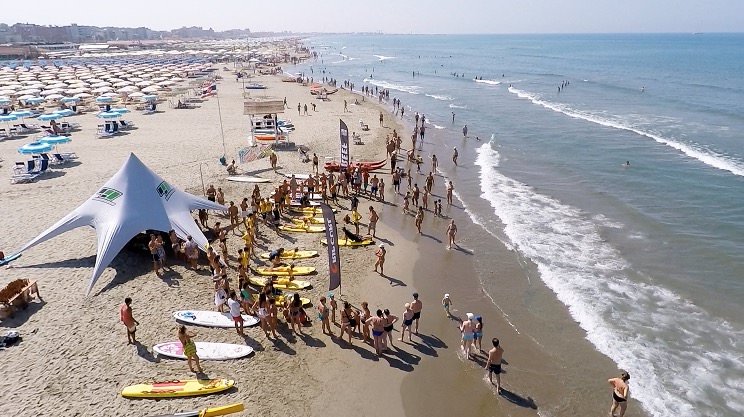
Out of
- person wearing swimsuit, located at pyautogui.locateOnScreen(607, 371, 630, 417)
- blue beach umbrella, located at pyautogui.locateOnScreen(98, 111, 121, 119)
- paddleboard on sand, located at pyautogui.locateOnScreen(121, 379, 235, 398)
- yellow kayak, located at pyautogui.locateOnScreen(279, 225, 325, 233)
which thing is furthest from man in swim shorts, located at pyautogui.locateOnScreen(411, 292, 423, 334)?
blue beach umbrella, located at pyautogui.locateOnScreen(98, 111, 121, 119)

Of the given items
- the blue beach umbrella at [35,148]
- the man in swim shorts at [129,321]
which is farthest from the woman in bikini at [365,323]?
the blue beach umbrella at [35,148]

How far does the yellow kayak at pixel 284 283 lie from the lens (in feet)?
43.1

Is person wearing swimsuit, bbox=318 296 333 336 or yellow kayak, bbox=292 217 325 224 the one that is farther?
yellow kayak, bbox=292 217 325 224

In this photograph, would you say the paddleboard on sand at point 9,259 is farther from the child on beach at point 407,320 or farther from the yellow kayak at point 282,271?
the child on beach at point 407,320

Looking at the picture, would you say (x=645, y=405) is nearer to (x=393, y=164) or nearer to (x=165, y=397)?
(x=165, y=397)

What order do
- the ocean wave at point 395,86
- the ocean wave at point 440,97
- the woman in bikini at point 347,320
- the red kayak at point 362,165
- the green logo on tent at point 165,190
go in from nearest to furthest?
the woman in bikini at point 347,320 < the green logo on tent at point 165,190 < the red kayak at point 362,165 < the ocean wave at point 440,97 < the ocean wave at point 395,86

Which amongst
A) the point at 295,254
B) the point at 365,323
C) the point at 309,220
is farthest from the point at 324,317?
the point at 309,220

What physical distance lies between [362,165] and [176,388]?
1636 cm

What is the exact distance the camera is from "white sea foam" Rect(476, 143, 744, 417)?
9977 millimetres

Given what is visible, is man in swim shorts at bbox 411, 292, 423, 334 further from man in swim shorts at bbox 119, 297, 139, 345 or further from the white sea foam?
man in swim shorts at bbox 119, 297, 139, 345

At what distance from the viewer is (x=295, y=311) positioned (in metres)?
11.1

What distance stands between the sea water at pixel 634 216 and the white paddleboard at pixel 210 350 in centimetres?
777

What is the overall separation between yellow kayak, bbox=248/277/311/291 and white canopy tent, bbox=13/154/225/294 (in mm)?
2043

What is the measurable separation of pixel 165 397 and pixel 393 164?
16.5m
